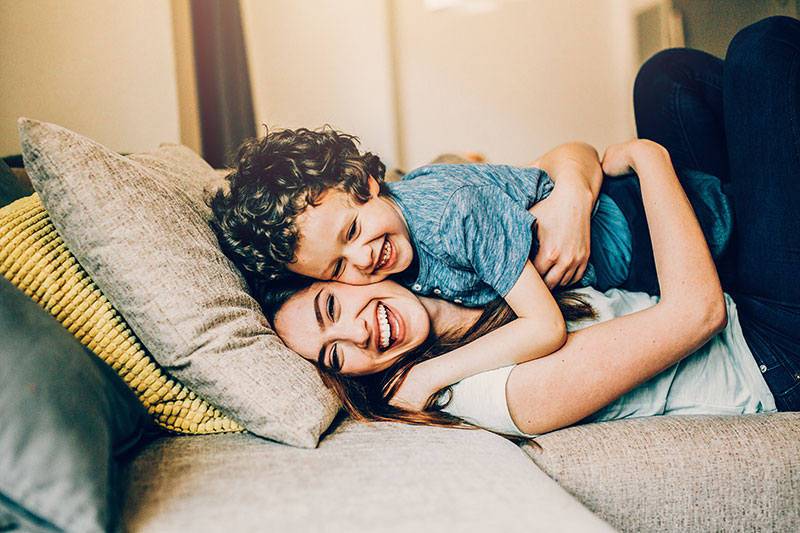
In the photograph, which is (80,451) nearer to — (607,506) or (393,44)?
(607,506)

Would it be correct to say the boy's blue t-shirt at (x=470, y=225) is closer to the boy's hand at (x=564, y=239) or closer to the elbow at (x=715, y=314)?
the boy's hand at (x=564, y=239)

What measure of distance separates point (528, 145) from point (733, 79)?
2.96m

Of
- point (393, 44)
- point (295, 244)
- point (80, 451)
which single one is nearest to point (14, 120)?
point (295, 244)

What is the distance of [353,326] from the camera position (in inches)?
39.2

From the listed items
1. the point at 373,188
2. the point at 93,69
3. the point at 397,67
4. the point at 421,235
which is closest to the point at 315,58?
the point at 397,67

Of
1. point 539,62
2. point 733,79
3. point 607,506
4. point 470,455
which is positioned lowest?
point 607,506

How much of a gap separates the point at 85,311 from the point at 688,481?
0.95m

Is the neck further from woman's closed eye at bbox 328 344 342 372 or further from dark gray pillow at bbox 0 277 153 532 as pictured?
dark gray pillow at bbox 0 277 153 532

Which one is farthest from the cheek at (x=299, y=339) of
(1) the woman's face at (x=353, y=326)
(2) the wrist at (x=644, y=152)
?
(2) the wrist at (x=644, y=152)

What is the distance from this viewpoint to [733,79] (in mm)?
1122

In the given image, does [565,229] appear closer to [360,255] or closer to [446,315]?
[446,315]

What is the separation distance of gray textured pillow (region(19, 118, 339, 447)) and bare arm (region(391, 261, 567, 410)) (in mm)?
188

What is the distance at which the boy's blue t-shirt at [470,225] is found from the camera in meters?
1.00

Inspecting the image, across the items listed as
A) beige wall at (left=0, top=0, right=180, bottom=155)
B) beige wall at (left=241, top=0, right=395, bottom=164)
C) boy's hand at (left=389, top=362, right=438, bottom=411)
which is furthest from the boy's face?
beige wall at (left=241, top=0, right=395, bottom=164)
